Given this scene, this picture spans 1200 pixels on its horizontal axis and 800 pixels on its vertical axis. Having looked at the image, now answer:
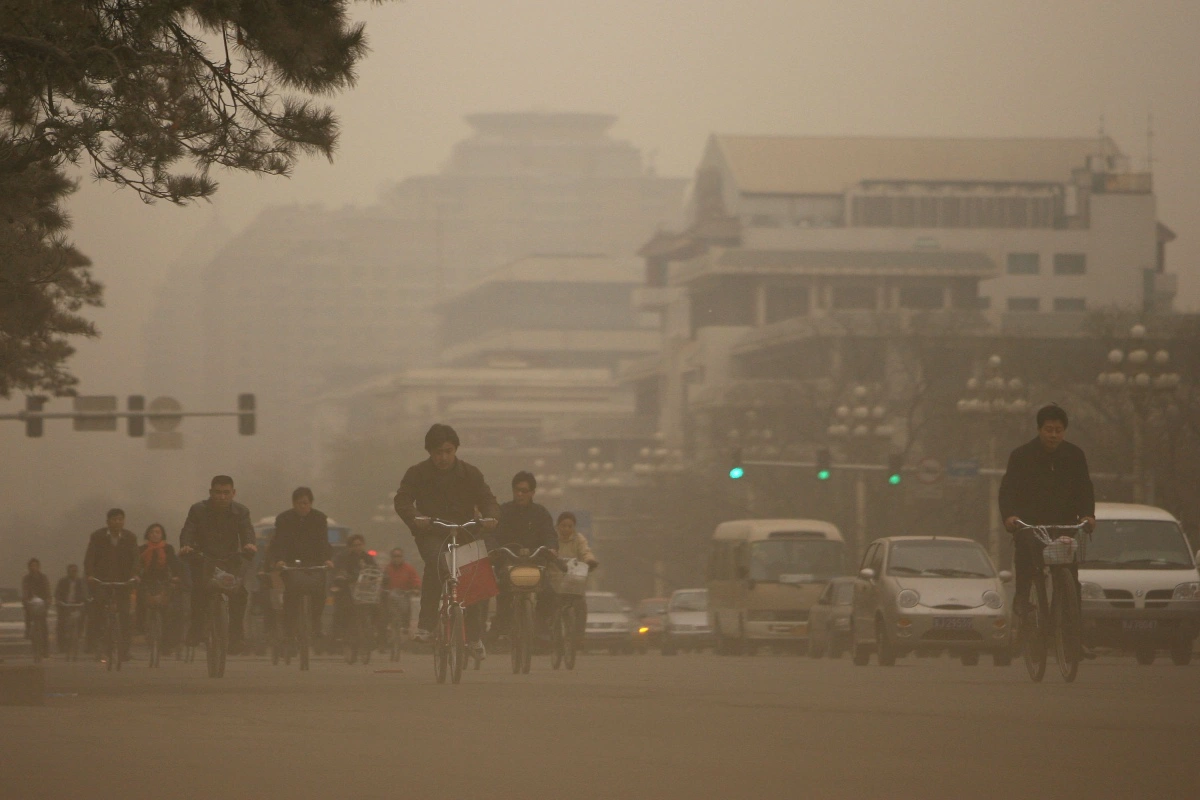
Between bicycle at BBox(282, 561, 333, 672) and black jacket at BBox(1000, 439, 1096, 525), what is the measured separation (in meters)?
7.13

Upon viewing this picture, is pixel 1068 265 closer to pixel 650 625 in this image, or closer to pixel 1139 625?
pixel 650 625

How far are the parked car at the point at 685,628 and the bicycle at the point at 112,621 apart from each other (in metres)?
30.5

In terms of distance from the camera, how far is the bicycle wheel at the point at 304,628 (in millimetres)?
21125

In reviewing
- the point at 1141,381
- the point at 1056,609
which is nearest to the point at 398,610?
the point at 1056,609

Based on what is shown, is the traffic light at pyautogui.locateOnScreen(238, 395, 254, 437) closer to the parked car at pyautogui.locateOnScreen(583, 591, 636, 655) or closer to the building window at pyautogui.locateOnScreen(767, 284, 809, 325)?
the parked car at pyautogui.locateOnScreen(583, 591, 636, 655)

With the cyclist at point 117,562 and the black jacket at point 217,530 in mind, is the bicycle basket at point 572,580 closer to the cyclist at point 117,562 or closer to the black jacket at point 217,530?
the black jacket at point 217,530

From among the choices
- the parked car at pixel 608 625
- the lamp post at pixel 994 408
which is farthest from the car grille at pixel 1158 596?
the parked car at pixel 608 625

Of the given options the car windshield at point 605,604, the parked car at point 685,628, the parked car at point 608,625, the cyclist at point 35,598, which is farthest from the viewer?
the car windshield at point 605,604

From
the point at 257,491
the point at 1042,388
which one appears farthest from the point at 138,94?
the point at 257,491

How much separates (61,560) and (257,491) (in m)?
24.8

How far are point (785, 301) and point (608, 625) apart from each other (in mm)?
75525

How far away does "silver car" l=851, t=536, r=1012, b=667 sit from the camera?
2541 centimetres

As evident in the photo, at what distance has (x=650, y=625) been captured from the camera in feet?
197

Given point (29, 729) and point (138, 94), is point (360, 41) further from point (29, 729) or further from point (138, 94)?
point (29, 729)
